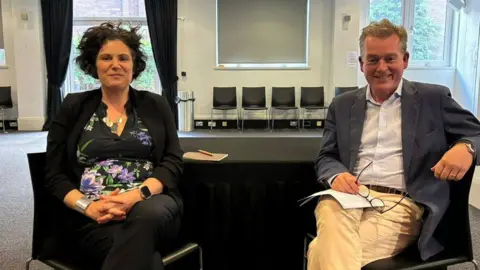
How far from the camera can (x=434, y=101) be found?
5.34ft

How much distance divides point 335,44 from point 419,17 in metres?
1.90

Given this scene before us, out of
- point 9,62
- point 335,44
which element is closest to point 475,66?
point 335,44

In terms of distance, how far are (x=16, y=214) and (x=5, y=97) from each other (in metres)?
5.65

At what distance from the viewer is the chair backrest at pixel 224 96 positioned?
840 centimetres

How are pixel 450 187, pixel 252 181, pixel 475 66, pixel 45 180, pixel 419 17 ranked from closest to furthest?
1. pixel 450 187
2. pixel 45 180
3. pixel 252 181
4. pixel 475 66
5. pixel 419 17

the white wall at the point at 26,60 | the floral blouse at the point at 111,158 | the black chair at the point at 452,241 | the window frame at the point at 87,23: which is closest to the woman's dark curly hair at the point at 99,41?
the floral blouse at the point at 111,158

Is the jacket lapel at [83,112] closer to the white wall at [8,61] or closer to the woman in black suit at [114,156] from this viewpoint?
the woman in black suit at [114,156]

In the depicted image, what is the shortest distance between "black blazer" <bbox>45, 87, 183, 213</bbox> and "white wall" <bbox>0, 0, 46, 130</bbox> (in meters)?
7.32

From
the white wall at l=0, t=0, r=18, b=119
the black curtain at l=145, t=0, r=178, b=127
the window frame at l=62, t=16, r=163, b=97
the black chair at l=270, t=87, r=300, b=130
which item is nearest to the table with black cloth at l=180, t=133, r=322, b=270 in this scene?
the black chair at l=270, t=87, r=300, b=130

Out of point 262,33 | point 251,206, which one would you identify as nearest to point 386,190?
point 251,206

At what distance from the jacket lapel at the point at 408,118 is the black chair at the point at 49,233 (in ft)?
2.77

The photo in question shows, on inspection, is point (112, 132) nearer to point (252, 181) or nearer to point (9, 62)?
point (252, 181)

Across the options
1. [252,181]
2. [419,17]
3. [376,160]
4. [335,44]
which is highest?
[419,17]

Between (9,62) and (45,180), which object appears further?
(9,62)
